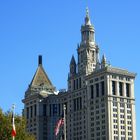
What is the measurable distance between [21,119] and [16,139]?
11.4m

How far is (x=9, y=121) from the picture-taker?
137m

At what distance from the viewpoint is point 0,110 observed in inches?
5620

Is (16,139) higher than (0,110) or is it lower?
lower

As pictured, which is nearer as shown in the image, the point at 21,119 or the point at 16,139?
the point at 16,139

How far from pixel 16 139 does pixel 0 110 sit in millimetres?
12903

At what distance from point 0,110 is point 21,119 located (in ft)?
21.7

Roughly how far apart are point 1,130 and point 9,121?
416cm

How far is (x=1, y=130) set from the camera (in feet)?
439

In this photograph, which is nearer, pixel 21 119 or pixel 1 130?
pixel 1 130

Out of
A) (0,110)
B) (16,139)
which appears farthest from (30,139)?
(0,110)

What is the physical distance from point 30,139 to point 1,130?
27.6ft

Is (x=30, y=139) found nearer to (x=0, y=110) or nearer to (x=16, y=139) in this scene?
(x=16, y=139)

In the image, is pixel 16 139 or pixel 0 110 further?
pixel 0 110
